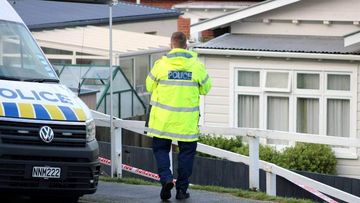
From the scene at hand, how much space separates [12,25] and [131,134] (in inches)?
347

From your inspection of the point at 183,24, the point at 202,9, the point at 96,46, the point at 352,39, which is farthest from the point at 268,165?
the point at 183,24

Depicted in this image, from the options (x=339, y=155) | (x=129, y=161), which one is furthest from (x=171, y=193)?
(x=339, y=155)

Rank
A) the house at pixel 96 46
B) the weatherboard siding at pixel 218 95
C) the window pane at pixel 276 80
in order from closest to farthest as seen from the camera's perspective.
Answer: the window pane at pixel 276 80
the weatherboard siding at pixel 218 95
the house at pixel 96 46

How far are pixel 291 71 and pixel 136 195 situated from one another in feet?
28.0

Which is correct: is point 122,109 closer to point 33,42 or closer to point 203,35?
point 203,35

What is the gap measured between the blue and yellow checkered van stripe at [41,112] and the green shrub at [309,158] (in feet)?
28.1

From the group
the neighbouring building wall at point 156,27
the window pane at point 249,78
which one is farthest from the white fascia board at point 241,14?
the neighbouring building wall at point 156,27

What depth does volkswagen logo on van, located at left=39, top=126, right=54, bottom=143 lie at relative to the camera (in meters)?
9.96

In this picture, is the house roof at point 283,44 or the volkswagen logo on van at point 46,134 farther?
the house roof at point 283,44

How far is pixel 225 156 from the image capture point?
42.8ft

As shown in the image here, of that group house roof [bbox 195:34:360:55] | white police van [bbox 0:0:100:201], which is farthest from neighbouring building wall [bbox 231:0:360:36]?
white police van [bbox 0:0:100:201]

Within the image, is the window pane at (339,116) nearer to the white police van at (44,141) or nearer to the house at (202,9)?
the white police van at (44,141)

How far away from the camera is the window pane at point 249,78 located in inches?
793

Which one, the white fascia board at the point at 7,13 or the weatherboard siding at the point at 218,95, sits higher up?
the white fascia board at the point at 7,13
